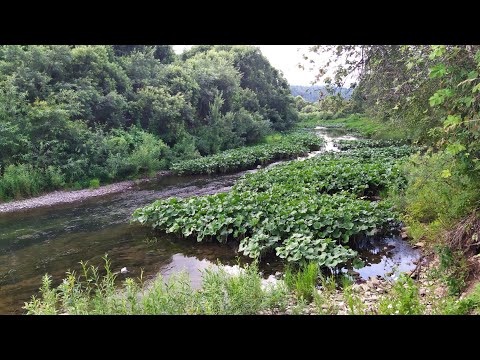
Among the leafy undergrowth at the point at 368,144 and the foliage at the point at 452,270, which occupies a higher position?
the leafy undergrowth at the point at 368,144

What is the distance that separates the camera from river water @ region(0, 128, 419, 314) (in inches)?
310

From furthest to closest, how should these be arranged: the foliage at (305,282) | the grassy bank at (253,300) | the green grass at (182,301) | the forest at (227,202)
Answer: the foliage at (305,282)
the forest at (227,202)
the green grass at (182,301)
the grassy bank at (253,300)

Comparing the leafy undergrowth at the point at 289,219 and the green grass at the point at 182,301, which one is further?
the leafy undergrowth at the point at 289,219

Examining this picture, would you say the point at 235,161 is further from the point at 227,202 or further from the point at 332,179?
the point at 227,202

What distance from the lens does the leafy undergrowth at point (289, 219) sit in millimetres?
7727

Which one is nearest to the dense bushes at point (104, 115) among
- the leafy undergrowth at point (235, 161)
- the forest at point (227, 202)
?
the forest at point (227, 202)

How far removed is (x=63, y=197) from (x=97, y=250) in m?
7.44

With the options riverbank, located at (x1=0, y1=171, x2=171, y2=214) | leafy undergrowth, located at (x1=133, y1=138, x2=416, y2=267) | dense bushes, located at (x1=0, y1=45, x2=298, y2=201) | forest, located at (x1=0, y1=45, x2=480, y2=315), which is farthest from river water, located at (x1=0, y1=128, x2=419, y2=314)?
dense bushes, located at (x1=0, y1=45, x2=298, y2=201)

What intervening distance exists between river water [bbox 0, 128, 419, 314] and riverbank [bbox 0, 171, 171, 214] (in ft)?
2.17

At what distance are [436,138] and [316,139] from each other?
23.9 metres

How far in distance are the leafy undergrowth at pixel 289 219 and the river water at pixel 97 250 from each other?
443 millimetres

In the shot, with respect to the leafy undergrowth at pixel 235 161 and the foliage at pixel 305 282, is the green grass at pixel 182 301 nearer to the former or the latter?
the foliage at pixel 305 282

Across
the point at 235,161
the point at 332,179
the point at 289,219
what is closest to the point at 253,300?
the point at 289,219

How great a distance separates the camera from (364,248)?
8.69 meters
